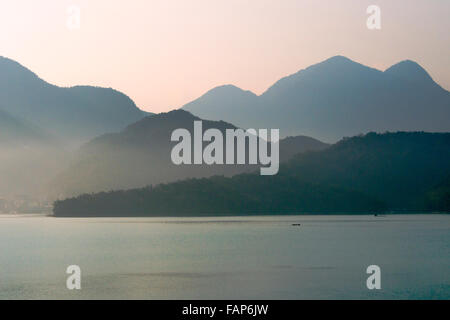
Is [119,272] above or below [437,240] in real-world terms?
below

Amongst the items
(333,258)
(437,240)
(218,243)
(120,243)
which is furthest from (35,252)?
(437,240)

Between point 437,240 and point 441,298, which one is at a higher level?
point 437,240

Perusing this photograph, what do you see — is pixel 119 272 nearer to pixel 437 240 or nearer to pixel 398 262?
pixel 398 262

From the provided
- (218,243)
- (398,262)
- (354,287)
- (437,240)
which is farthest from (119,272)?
(437,240)

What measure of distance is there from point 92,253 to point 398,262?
41.9 metres

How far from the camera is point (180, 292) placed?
5772 centimetres

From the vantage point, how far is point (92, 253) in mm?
99438

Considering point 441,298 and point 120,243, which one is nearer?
point 441,298
